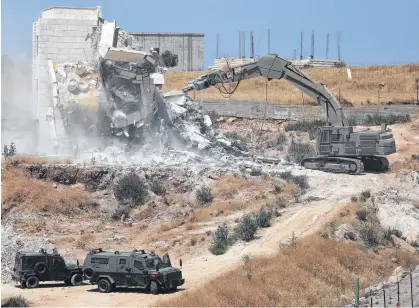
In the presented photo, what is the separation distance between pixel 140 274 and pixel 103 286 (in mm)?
1476

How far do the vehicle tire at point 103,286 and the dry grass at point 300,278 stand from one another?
9.79ft

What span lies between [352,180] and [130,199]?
10799 mm

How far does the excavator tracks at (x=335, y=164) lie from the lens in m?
43.5

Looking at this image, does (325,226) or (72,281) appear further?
(325,226)

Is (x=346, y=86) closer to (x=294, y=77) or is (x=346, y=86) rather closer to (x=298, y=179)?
(x=294, y=77)

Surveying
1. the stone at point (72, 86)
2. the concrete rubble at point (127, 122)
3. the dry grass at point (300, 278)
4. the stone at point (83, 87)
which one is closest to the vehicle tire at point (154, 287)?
the dry grass at point (300, 278)

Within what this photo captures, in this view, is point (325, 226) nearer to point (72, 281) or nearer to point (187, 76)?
point (72, 281)

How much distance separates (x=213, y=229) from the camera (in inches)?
1383

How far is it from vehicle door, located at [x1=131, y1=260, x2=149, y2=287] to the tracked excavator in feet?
61.0

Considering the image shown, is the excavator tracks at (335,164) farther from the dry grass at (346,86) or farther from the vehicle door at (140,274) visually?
the dry grass at (346,86)

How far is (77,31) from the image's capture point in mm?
52438

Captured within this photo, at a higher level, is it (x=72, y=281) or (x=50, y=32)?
(x=50, y=32)

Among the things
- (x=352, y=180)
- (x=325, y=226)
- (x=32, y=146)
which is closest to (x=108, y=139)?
(x=32, y=146)

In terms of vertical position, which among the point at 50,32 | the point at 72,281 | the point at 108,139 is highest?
the point at 50,32
